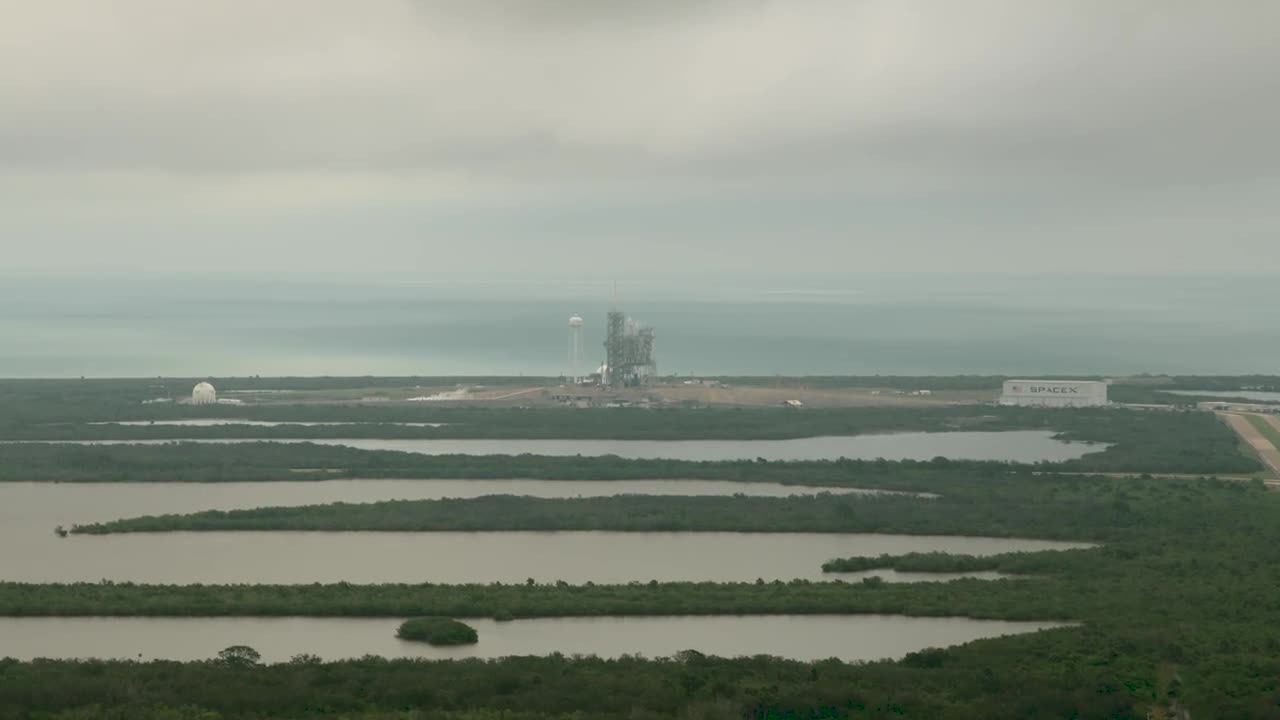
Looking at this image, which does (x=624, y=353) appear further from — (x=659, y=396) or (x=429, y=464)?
(x=429, y=464)

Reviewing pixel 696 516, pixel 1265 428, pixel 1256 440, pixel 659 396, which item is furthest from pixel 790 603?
pixel 659 396

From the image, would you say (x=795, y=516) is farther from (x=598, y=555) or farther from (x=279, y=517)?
(x=279, y=517)

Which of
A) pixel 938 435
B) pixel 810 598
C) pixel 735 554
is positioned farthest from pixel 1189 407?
pixel 810 598

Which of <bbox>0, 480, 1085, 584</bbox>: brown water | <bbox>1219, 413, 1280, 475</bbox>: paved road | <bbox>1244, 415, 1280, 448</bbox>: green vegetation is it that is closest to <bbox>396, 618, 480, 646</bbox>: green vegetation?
<bbox>0, 480, 1085, 584</bbox>: brown water

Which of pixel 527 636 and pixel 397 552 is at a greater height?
pixel 397 552

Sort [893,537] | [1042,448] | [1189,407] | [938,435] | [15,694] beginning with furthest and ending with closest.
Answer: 1. [1189,407]
2. [938,435]
3. [1042,448]
4. [893,537]
5. [15,694]

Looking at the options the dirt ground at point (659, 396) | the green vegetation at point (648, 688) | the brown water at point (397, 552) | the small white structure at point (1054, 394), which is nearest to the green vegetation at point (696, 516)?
the brown water at point (397, 552)

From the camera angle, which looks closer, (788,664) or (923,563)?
(788,664)
